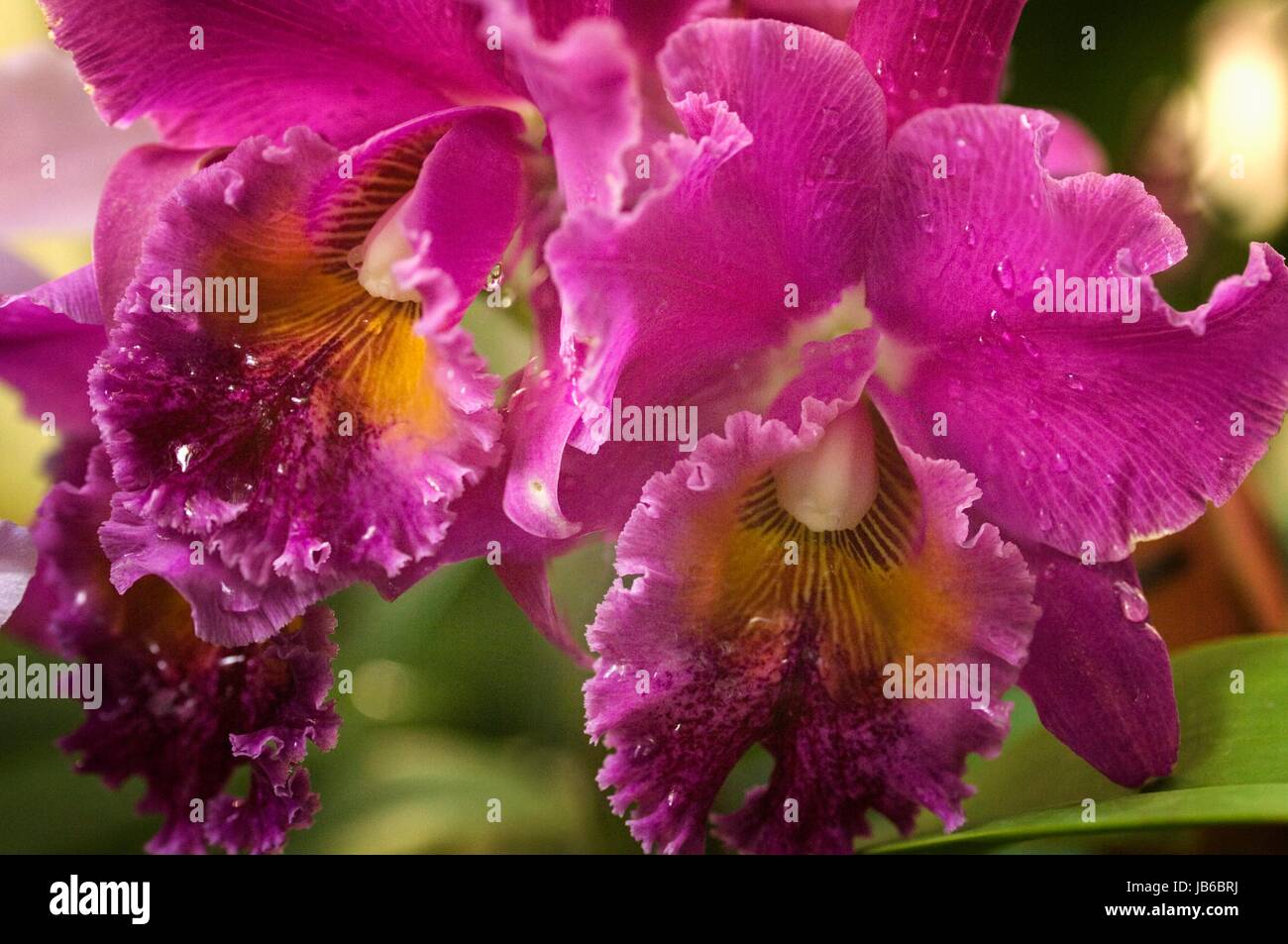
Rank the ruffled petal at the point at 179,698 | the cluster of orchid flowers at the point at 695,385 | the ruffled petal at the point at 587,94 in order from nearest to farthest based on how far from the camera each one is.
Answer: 1. the ruffled petal at the point at 587,94
2. the cluster of orchid flowers at the point at 695,385
3. the ruffled petal at the point at 179,698

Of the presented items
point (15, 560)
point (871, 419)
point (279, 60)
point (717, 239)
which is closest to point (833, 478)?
point (871, 419)

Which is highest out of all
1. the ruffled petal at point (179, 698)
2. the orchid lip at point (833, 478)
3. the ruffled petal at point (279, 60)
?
the ruffled petal at point (279, 60)

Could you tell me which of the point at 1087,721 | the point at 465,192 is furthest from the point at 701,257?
the point at 1087,721

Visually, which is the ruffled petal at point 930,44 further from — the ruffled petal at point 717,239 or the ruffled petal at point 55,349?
the ruffled petal at point 55,349

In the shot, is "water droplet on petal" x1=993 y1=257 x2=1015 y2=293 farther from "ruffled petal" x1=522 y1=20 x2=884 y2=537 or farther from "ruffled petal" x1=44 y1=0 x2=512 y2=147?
"ruffled petal" x1=44 y1=0 x2=512 y2=147

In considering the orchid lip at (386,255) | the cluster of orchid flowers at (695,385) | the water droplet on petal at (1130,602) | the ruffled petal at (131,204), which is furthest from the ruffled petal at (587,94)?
the water droplet on petal at (1130,602)

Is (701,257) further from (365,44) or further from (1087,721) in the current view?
(1087,721)

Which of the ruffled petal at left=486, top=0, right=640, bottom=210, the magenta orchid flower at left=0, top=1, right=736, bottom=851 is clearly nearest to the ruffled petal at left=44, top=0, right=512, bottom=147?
the magenta orchid flower at left=0, top=1, right=736, bottom=851

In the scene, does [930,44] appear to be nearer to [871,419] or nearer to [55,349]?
[871,419]

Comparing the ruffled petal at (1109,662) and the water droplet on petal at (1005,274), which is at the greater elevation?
the water droplet on petal at (1005,274)
